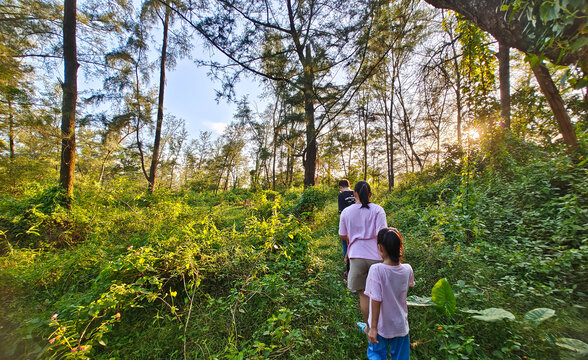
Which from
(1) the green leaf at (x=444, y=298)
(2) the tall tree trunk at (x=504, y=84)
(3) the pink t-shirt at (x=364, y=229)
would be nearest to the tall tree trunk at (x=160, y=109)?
(3) the pink t-shirt at (x=364, y=229)

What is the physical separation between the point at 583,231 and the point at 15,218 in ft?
34.2

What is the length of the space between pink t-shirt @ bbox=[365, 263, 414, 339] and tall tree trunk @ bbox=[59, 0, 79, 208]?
25.5 feet

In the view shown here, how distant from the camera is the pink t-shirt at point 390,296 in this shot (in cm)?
166

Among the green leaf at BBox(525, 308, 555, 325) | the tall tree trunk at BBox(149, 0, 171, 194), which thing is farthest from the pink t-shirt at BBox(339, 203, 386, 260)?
the tall tree trunk at BBox(149, 0, 171, 194)

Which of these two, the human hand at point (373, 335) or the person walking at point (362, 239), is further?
the person walking at point (362, 239)

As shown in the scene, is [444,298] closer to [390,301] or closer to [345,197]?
[390,301]

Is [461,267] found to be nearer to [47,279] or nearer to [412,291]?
[412,291]

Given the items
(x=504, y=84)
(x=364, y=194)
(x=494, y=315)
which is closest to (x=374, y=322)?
(x=494, y=315)

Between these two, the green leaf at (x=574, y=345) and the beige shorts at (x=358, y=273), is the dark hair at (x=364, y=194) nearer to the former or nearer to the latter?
the beige shorts at (x=358, y=273)

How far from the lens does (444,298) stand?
205cm

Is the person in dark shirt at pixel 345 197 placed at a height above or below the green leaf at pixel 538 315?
above

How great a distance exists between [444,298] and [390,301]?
841 mm

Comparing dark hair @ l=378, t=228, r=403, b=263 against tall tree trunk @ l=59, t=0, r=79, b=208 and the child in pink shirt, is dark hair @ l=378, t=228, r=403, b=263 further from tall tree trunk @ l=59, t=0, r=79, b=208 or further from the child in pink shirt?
tall tree trunk @ l=59, t=0, r=79, b=208

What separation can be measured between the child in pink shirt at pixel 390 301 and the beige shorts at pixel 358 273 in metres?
0.60
